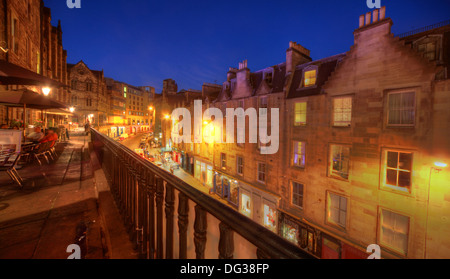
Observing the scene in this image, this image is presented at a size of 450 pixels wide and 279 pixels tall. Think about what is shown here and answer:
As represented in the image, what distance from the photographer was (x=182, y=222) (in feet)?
5.25

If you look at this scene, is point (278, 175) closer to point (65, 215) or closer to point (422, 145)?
point (422, 145)

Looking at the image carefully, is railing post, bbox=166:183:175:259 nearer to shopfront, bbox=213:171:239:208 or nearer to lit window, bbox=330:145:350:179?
lit window, bbox=330:145:350:179

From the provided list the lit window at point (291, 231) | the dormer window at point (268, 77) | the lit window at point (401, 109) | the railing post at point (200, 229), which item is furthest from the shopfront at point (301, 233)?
the railing post at point (200, 229)

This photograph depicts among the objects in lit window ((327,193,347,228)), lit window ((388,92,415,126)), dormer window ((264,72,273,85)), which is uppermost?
dormer window ((264,72,273,85))

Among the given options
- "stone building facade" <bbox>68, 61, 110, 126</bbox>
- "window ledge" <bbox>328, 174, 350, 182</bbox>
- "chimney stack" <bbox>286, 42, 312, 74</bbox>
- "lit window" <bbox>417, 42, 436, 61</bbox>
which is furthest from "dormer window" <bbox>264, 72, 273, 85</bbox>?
"stone building facade" <bbox>68, 61, 110, 126</bbox>

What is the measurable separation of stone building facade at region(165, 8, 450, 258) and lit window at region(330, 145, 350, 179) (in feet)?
0.18

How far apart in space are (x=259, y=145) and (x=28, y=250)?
1535cm

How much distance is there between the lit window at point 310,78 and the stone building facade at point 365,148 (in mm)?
77

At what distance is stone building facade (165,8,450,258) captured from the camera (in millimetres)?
8422

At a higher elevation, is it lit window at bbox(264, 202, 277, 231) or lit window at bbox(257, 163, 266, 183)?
lit window at bbox(257, 163, 266, 183)

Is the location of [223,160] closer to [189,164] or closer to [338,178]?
[189,164]

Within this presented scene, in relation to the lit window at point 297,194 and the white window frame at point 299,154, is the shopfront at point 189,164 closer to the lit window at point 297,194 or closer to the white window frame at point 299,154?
the lit window at point 297,194

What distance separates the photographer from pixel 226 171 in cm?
2025

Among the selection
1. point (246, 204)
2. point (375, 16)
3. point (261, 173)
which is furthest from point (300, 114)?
point (246, 204)
